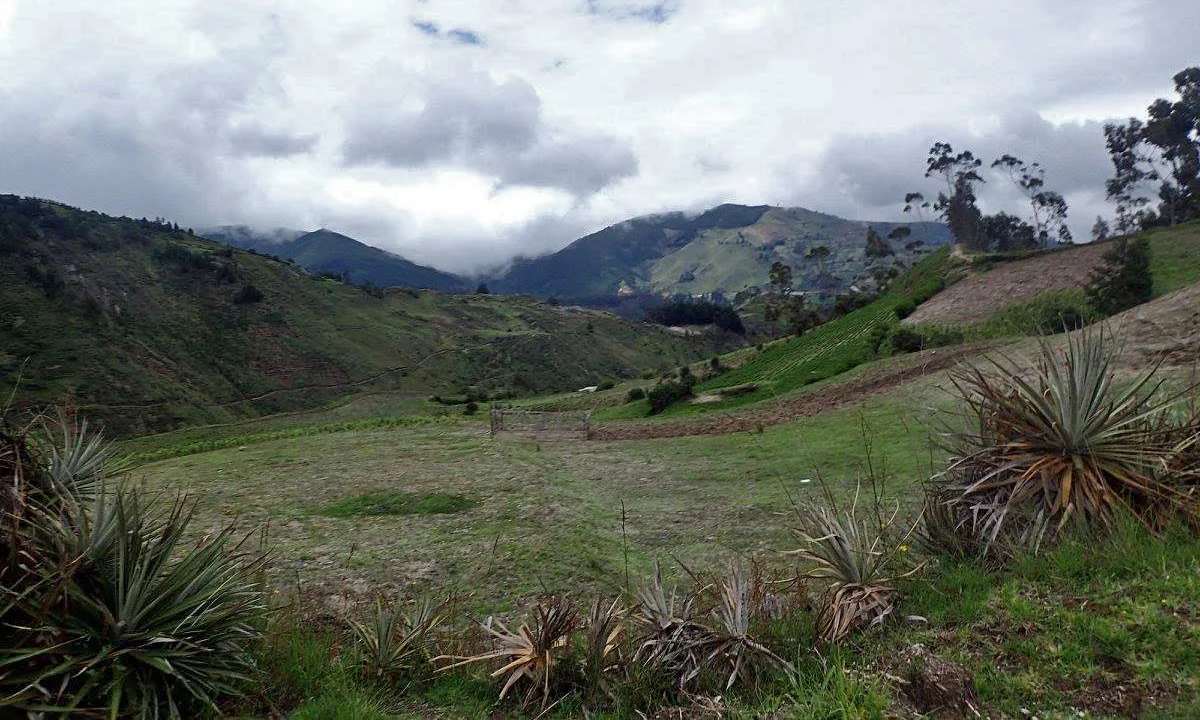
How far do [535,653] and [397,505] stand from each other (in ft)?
27.8

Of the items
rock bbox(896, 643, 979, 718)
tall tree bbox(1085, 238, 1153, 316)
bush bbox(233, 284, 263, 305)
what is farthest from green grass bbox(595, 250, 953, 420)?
bush bbox(233, 284, 263, 305)

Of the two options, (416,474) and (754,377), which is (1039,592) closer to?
(416,474)

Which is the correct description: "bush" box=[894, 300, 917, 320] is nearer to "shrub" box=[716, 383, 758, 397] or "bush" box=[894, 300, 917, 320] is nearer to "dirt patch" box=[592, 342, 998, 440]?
"shrub" box=[716, 383, 758, 397]

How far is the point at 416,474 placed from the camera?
1555 centimetres

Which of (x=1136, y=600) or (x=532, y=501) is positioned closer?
(x=1136, y=600)

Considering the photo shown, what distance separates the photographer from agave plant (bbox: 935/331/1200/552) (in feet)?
16.7

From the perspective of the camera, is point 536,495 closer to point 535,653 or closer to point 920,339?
point 535,653

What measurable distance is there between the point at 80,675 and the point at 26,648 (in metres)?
0.32

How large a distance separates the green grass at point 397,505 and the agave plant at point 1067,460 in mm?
9139

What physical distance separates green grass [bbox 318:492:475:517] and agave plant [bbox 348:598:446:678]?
6588 millimetres

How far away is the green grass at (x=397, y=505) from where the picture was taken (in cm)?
1197

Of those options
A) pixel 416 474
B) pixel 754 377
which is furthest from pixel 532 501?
pixel 754 377

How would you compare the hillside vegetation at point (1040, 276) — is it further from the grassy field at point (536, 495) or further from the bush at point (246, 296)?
the bush at point (246, 296)

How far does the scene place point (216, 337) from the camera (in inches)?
2891
